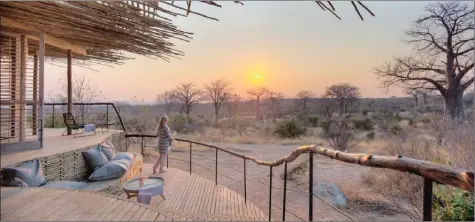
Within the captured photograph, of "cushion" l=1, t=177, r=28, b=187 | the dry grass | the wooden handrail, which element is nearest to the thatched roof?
the wooden handrail

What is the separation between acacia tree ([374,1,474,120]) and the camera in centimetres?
1175

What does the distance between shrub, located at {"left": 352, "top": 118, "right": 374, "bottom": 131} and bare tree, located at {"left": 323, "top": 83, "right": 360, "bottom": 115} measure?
8.54 m

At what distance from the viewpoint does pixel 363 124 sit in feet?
68.8

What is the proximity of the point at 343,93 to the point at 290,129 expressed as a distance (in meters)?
13.3

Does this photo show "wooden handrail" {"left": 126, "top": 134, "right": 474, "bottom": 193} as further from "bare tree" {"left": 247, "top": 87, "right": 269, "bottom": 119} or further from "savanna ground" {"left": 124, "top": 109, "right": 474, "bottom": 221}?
"bare tree" {"left": 247, "top": 87, "right": 269, "bottom": 119}

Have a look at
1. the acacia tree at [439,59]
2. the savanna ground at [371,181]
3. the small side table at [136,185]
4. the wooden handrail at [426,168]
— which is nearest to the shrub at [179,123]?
the savanna ground at [371,181]

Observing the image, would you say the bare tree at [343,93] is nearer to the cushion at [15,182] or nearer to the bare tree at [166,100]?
the bare tree at [166,100]

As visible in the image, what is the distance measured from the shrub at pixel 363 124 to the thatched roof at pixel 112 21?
18.4 meters

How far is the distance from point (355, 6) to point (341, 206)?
564cm

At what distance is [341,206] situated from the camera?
6.28 m

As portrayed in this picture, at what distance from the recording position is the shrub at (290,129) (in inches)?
769

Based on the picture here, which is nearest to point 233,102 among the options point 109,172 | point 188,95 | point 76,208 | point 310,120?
point 188,95

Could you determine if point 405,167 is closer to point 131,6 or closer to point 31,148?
point 131,6

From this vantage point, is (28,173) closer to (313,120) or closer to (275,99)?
(313,120)
